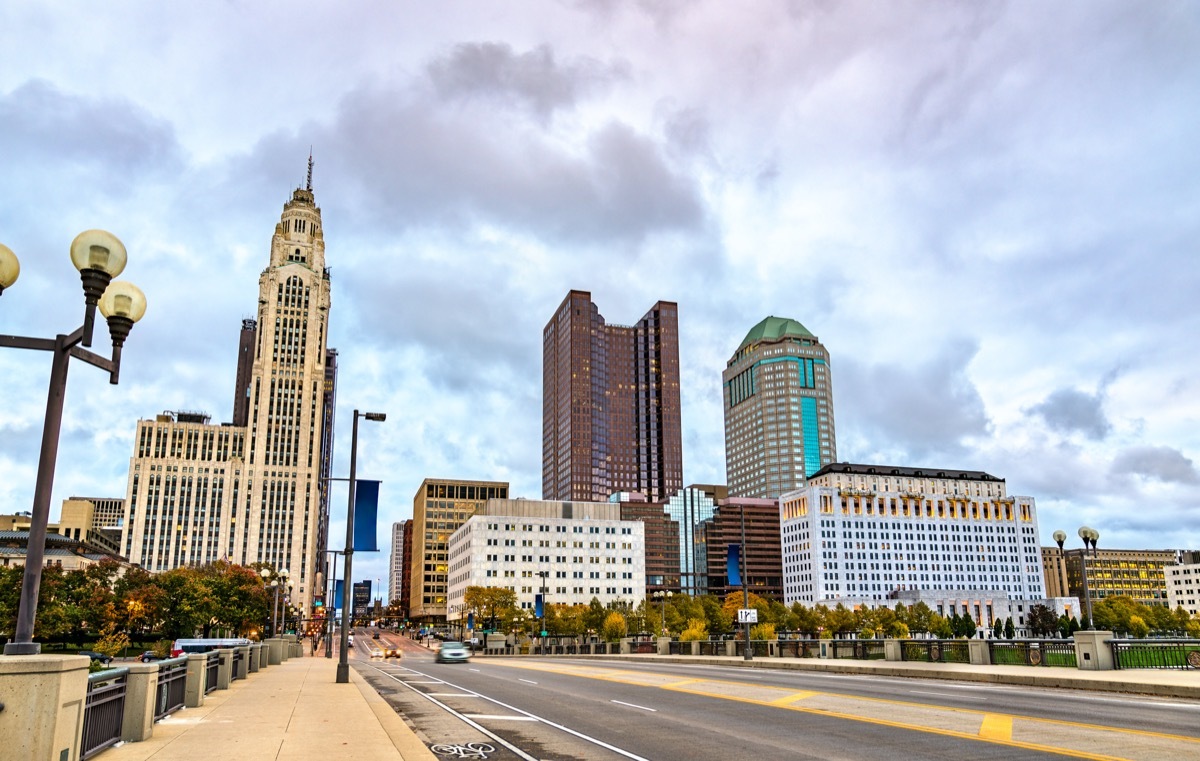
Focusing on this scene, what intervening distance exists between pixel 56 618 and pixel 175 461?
456 feet

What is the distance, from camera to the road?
510 inches

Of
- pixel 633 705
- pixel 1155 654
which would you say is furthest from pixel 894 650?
pixel 633 705

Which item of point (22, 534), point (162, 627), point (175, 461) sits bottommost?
point (162, 627)

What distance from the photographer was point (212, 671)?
2388 cm

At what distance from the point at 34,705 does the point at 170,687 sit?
401 inches

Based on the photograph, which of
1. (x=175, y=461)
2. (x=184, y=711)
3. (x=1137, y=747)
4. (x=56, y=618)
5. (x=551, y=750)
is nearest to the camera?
(x=1137, y=747)

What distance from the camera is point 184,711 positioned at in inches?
720

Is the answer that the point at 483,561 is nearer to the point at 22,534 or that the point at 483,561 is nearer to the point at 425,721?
the point at 22,534

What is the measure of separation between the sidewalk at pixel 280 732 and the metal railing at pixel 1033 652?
23340mm

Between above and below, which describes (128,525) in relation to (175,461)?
below

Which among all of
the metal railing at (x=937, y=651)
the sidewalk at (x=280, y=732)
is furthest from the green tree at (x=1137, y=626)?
the sidewalk at (x=280, y=732)

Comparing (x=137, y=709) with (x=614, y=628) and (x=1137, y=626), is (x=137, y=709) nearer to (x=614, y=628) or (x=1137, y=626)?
(x=614, y=628)

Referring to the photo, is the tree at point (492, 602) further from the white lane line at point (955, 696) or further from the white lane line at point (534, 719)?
the white lane line at point (955, 696)

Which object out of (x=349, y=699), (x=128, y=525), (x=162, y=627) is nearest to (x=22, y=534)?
(x=128, y=525)
